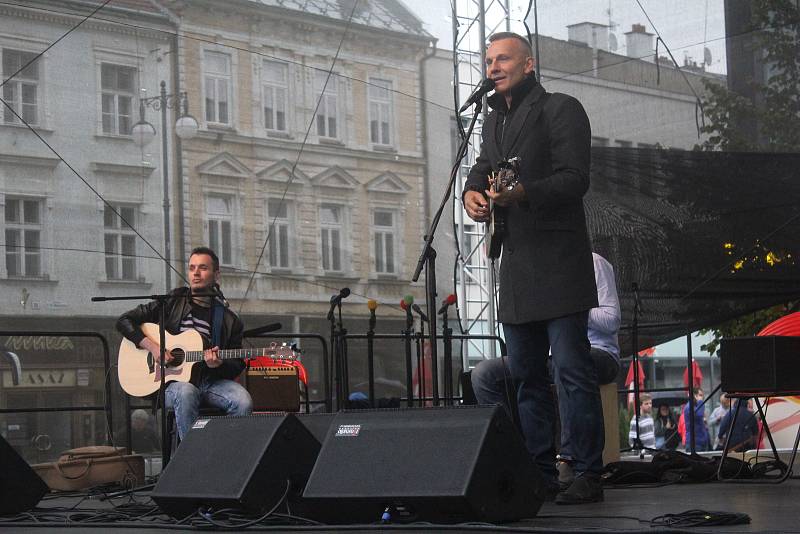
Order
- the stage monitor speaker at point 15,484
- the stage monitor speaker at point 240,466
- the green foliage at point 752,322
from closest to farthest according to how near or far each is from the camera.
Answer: the stage monitor speaker at point 240,466 → the stage monitor speaker at point 15,484 → the green foliage at point 752,322

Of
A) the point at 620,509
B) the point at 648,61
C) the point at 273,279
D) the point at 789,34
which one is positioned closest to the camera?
the point at 620,509

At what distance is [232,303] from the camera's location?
28.0 feet

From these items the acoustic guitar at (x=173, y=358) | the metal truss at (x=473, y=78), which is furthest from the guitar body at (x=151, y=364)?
the metal truss at (x=473, y=78)

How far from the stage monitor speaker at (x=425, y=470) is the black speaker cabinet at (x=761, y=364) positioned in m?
1.99

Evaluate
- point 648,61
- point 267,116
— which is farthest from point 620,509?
point 267,116

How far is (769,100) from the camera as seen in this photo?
612cm

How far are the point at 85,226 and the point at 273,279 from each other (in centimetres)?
142

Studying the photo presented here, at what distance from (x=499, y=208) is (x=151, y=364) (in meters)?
2.47

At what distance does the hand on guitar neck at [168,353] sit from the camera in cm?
533

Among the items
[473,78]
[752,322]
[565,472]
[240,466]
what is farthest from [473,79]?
[240,466]

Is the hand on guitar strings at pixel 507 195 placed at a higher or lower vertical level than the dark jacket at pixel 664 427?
higher

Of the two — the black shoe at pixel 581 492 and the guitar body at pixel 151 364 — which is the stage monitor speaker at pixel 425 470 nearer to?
the black shoe at pixel 581 492

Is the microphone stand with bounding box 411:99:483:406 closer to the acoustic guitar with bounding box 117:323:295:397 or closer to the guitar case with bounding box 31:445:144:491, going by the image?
the acoustic guitar with bounding box 117:323:295:397

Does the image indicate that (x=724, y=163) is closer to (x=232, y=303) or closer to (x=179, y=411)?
(x=179, y=411)
